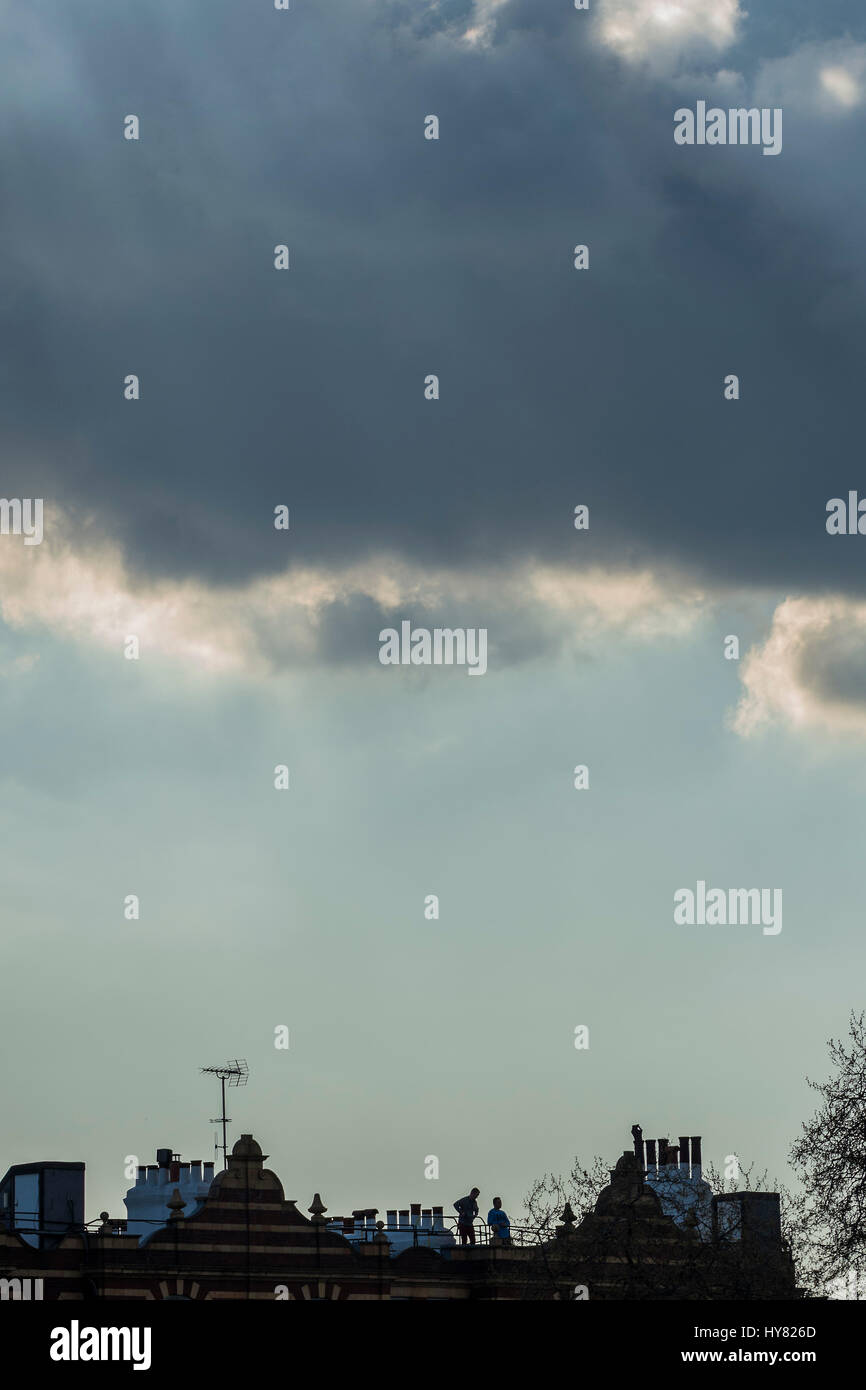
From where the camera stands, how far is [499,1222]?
6406 centimetres

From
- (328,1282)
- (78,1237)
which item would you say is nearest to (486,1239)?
(328,1282)

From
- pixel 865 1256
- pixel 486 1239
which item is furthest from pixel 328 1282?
pixel 865 1256

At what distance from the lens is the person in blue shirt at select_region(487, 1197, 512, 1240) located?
6359cm

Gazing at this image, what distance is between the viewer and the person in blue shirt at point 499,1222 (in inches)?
2504
